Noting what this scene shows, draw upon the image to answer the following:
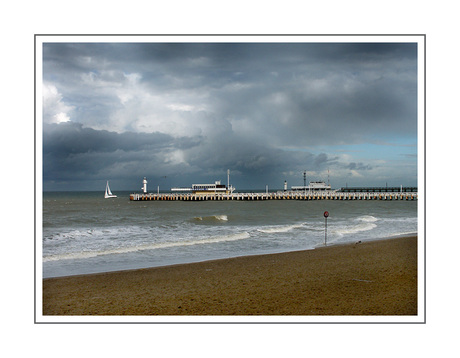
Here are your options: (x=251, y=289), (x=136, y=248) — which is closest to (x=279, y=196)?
(x=136, y=248)

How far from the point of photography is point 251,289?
5.19 metres

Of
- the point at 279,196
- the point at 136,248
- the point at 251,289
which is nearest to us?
the point at 251,289

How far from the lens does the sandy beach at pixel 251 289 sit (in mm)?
4176

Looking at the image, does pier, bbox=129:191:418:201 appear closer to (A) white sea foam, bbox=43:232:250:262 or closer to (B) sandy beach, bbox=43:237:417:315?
(A) white sea foam, bbox=43:232:250:262

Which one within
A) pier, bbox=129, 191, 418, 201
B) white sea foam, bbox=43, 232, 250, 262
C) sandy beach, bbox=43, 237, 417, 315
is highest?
sandy beach, bbox=43, 237, 417, 315

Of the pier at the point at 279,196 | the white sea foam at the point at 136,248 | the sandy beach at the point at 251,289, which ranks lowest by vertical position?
the pier at the point at 279,196

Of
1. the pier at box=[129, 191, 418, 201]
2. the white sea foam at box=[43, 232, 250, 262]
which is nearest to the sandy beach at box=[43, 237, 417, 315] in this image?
the white sea foam at box=[43, 232, 250, 262]

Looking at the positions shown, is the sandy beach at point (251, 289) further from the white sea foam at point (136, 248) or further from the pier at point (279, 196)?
the pier at point (279, 196)

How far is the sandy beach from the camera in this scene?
418 centimetres

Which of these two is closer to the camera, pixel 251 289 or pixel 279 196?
pixel 251 289

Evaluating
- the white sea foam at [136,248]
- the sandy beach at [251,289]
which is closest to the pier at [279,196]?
the white sea foam at [136,248]

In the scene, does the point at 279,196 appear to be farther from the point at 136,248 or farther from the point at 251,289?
the point at 251,289
